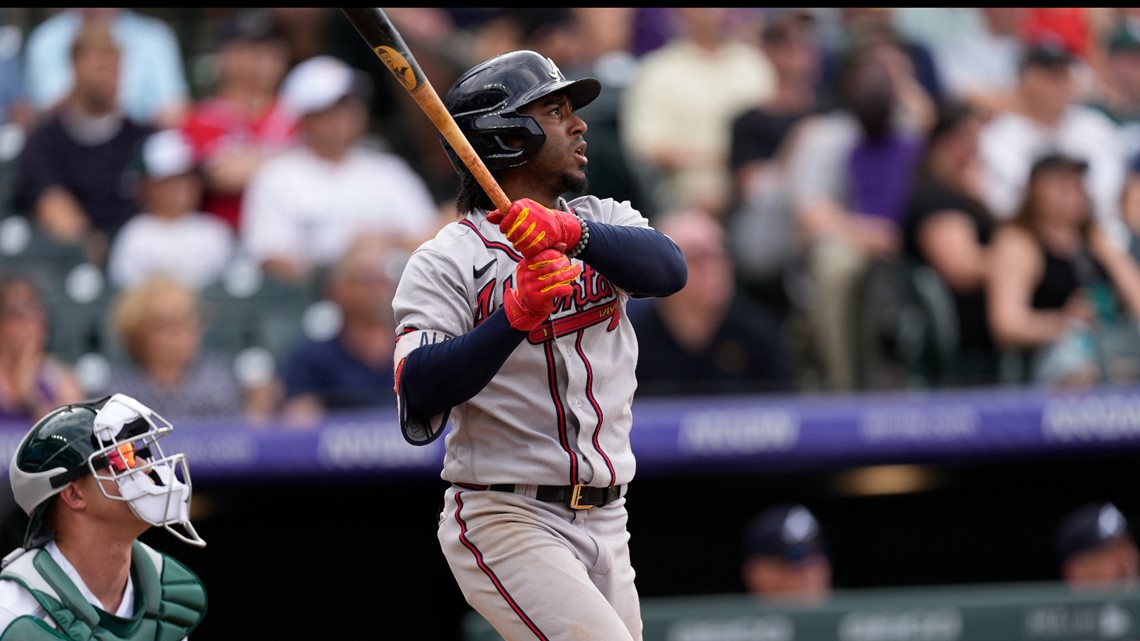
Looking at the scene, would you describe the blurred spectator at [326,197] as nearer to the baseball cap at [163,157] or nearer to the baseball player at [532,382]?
the baseball cap at [163,157]

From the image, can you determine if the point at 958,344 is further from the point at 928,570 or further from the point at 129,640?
the point at 129,640

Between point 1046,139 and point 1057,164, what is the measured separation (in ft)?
3.17

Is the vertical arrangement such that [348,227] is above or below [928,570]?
above

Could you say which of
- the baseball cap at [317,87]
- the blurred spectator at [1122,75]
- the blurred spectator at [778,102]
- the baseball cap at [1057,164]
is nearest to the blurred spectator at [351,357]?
the baseball cap at [317,87]

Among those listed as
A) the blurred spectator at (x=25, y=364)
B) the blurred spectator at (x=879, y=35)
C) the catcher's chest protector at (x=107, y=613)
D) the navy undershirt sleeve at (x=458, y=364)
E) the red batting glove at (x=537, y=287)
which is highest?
the blurred spectator at (x=879, y=35)

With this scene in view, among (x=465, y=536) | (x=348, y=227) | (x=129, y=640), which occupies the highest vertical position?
(x=348, y=227)

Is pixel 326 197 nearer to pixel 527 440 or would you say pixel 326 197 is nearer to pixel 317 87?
pixel 317 87

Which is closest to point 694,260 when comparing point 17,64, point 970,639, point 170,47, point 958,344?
point 958,344

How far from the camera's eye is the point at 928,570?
7223mm

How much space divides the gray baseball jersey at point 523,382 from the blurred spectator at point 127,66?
4.97m

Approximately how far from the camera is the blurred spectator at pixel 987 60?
9.05 m

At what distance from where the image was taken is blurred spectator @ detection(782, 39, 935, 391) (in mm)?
7234

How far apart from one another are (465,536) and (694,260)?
3.56 metres

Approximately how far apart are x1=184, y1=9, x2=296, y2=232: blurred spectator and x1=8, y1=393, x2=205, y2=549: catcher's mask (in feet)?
13.5
